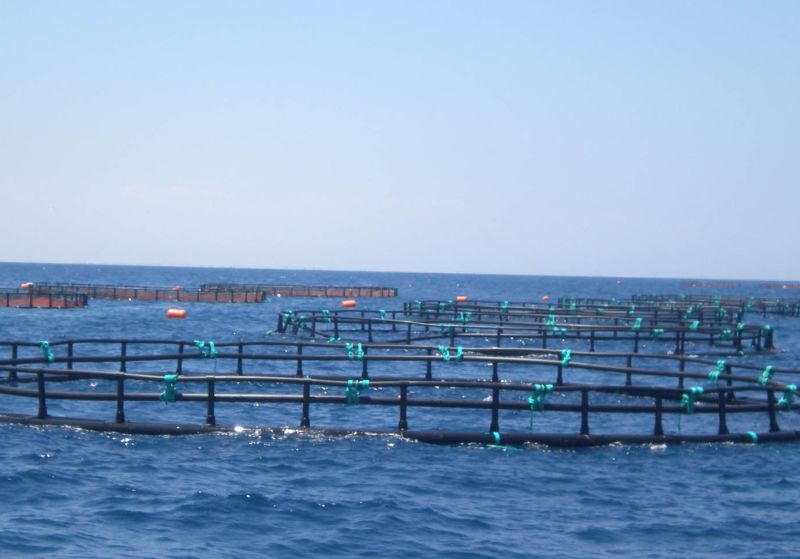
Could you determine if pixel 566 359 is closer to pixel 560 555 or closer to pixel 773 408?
pixel 773 408

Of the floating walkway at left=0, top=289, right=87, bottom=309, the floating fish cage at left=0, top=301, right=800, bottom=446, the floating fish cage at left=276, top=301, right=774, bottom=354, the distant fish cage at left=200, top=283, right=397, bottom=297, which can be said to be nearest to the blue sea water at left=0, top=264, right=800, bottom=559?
the floating fish cage at left=0, top=301, right=800, bottom=446

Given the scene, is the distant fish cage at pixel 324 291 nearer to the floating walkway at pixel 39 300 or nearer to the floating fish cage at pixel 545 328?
the floating walkway at pixel 39 300

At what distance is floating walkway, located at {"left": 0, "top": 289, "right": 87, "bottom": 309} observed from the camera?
67438mm

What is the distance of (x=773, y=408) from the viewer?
18.2 m

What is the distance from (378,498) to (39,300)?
58828 mm

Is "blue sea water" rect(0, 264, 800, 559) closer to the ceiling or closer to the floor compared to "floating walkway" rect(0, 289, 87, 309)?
closer to the floor

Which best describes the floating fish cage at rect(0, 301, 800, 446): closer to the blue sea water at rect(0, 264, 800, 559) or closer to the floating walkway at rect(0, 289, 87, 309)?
the blue sea water at rect(0, 264, 800, 559)

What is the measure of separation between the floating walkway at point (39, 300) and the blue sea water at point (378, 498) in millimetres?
52687

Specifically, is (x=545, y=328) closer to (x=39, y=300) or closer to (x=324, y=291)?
(x=39, y=300)

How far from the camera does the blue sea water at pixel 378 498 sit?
1202 cm

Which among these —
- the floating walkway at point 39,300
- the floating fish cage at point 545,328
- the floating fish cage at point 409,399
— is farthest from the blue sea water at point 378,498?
the floating walkway at point 39,300

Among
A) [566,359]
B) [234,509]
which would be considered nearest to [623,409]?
[566,359]

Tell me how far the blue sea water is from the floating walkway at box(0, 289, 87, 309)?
52.7m

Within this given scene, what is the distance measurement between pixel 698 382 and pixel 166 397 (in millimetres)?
17675
